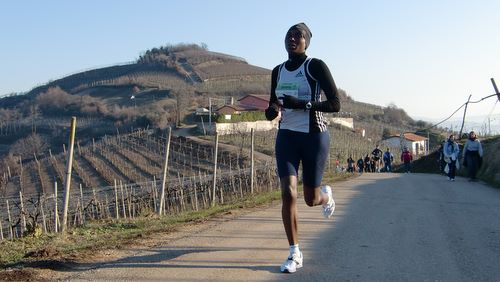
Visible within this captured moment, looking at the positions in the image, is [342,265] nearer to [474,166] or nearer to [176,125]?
[474,166]

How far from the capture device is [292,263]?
4.94m

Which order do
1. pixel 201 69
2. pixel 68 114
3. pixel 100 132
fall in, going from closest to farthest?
pixel 100 132 → pixel 68 114 → pixel 201 69

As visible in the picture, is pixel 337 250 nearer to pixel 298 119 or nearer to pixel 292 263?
pixel 292 263

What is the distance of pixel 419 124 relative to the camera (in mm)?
116688

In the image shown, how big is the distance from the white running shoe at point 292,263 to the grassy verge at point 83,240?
6.52 feet

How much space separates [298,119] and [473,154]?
1456cm

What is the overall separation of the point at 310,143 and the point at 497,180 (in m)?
14.1

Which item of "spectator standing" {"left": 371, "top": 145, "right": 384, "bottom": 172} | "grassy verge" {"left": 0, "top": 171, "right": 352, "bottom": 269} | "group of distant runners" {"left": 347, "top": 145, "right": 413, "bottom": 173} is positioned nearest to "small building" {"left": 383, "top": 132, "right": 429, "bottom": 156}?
"group of distant runners" {"left": 347, "top": 145, "right": 413, "bottom": 173}

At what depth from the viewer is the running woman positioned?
16.4ft

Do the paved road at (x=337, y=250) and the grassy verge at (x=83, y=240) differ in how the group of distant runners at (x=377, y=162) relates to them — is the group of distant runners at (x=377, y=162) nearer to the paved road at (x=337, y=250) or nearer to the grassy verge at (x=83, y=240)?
the paved road at (x=337, y=250)

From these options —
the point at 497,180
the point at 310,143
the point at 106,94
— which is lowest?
the point at 497,180

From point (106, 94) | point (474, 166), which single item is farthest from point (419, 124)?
point (474, 166)

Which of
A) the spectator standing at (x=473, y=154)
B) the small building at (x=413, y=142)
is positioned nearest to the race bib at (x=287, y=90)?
the spectator standing at (x=473, y=154)

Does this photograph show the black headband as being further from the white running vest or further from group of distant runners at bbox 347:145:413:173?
group of distant runners at bbox 347:145:413:173
